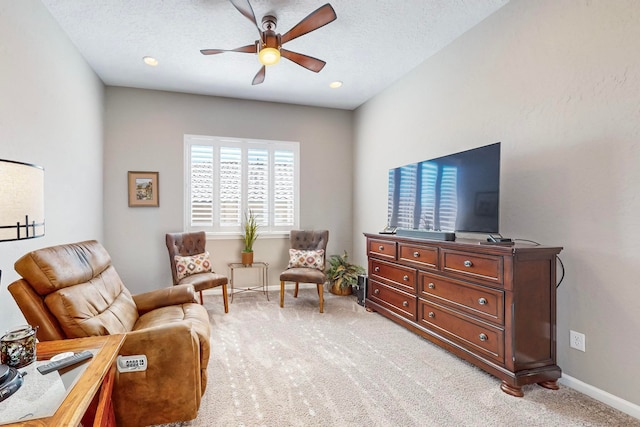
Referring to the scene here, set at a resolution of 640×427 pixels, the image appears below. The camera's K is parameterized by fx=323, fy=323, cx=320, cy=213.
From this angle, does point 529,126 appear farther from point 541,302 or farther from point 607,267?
point 541,302

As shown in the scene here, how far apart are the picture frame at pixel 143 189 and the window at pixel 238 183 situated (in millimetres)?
400

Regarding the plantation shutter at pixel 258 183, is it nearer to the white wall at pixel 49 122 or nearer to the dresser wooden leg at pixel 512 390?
the white wall at pixel 49 122

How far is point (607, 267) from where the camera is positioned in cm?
204

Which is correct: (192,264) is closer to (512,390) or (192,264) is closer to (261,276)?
(261,276)

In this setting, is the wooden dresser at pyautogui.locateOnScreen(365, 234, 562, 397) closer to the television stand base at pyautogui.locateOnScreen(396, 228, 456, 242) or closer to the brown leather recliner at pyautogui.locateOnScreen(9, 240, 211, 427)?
the television stand base at pyautogui.locateOnScreen(396, 228, 456, 242)

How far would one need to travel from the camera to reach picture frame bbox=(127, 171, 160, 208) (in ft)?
14.5

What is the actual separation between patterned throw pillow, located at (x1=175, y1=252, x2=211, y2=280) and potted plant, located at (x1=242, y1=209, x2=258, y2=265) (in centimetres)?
56

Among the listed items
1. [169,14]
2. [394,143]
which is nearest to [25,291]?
[169,14]

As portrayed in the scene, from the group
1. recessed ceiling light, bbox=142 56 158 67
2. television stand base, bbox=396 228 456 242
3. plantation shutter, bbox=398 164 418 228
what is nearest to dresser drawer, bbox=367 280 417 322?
television stand base, bbox=396 228 456 242

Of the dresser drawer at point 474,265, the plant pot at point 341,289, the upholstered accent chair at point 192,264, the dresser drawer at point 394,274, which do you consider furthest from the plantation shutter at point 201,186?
the dresser drawer at point 474,265

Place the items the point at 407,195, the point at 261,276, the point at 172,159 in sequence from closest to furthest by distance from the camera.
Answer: the point at 407,195
the point at 172,159
the point at 261,276

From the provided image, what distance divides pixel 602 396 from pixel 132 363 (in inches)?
110

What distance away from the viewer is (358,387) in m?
2.21

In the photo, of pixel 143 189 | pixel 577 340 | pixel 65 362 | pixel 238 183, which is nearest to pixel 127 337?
pixel 65 362
